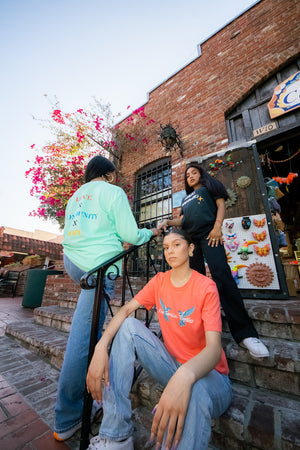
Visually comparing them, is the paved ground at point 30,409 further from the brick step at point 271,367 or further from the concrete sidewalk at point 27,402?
the brick step at point 271,367

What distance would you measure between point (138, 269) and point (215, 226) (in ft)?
11.3

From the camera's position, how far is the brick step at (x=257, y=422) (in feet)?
3.06

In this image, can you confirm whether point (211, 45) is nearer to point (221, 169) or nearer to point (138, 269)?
point (221, 169)

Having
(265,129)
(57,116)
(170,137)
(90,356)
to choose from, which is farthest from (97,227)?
(57,116)

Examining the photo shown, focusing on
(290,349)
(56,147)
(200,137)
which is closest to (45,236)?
(56,147)

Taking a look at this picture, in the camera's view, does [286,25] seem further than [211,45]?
No

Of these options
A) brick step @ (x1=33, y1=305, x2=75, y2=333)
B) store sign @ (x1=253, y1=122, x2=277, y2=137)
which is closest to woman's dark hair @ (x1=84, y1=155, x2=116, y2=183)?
brick step @ (x1=33, y1=305, x2=75, y2=333)

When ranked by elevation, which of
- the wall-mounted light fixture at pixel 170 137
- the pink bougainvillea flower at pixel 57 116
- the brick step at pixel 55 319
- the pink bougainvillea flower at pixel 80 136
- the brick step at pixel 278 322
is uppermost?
the pink bougainvillea flower at pixel 57 116

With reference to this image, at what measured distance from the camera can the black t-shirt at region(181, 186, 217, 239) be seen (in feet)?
6.06

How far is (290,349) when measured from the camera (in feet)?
4.64

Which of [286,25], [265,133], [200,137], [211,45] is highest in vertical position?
[211,45]

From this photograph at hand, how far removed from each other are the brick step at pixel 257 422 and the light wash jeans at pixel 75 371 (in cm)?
49

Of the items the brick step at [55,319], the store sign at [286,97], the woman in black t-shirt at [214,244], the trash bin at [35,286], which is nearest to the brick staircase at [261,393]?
the woman in black t-shirt at [214,244]

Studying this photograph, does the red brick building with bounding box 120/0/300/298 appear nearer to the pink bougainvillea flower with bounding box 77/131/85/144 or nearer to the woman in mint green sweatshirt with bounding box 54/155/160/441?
the pink bougainvillea flower with bounding box 77/131/85/144
